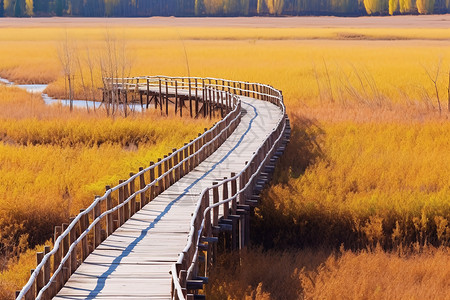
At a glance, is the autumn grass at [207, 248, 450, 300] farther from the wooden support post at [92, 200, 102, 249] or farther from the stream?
the stream

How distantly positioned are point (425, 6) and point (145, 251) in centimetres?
16068

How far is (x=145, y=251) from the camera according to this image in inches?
531

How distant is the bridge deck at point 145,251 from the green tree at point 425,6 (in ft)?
496

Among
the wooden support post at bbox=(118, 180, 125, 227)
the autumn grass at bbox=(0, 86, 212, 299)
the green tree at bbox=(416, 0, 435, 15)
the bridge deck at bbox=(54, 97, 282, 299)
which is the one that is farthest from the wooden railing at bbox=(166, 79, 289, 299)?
the green tree at bbox=(416, 0, 435, 15)

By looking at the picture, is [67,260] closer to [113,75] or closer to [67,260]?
[67,260]

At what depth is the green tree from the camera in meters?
164

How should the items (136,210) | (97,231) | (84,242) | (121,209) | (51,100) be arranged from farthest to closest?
(51,100) < (136,210) < (121,209) < (97,231) < (84,242)

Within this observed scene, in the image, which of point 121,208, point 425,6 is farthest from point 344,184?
point 425,6

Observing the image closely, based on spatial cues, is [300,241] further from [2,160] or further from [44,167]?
[2,160]

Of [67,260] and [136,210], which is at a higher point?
[67,260]

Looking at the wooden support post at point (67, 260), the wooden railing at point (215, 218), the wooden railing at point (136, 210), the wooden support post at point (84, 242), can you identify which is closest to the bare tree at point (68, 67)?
the wooden railing at point (136, 210)

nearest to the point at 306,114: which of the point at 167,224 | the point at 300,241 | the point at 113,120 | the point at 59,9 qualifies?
the point at 113,120

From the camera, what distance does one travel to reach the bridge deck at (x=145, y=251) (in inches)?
458

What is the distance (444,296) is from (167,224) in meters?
5.05
